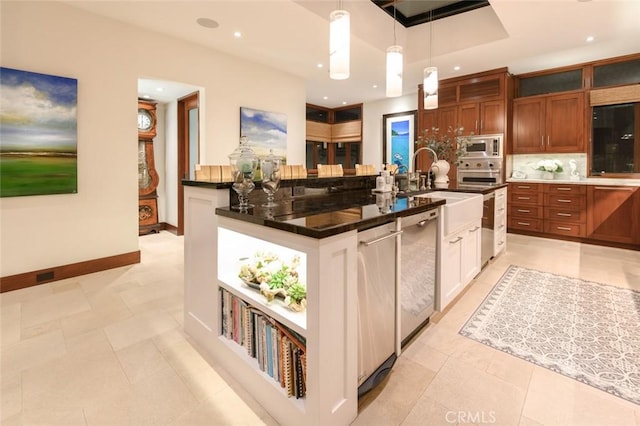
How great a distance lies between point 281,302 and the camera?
1.56 m

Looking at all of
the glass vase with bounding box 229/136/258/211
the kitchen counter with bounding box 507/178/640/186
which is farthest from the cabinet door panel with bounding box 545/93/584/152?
the glass vase with bounding box 229/136/258/211

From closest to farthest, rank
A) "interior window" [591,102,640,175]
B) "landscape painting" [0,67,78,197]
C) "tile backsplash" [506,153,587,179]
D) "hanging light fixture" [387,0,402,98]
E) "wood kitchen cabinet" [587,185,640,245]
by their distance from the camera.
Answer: "hanging light fixture" [387,0,402,98] → "landscape painting" [0,67,78,197] → "wood kitchen cabinet" [587,185,640,245] → "interior window" [591,102,640,175] → "tile backsplash" [506,153,587,179]

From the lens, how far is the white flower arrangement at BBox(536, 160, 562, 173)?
5473 mm

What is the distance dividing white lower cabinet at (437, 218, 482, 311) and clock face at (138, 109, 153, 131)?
17.5 feet

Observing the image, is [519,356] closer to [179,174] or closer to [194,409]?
[194,409]

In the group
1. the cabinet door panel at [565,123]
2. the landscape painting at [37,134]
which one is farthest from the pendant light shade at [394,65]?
the cabinet door panel at [565,123]

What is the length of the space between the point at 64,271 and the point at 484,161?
21.2ft

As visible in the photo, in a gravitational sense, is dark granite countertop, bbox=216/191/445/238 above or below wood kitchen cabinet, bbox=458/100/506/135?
below

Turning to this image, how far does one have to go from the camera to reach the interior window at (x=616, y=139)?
483 centimetres

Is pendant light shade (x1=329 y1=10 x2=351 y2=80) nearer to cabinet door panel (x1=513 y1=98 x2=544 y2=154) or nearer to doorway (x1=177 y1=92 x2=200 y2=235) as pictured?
doorway (x1=177 y1=92 x2=200 y2=235)

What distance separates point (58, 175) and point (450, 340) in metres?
4.03

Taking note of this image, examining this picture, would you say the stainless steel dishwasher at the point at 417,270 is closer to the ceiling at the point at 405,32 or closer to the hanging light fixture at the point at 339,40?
the hanging light fixture at the point at 339,40

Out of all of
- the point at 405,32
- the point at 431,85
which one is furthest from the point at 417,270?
the point at 405,32

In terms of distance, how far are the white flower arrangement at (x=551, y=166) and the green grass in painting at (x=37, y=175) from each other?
7.01 meters
